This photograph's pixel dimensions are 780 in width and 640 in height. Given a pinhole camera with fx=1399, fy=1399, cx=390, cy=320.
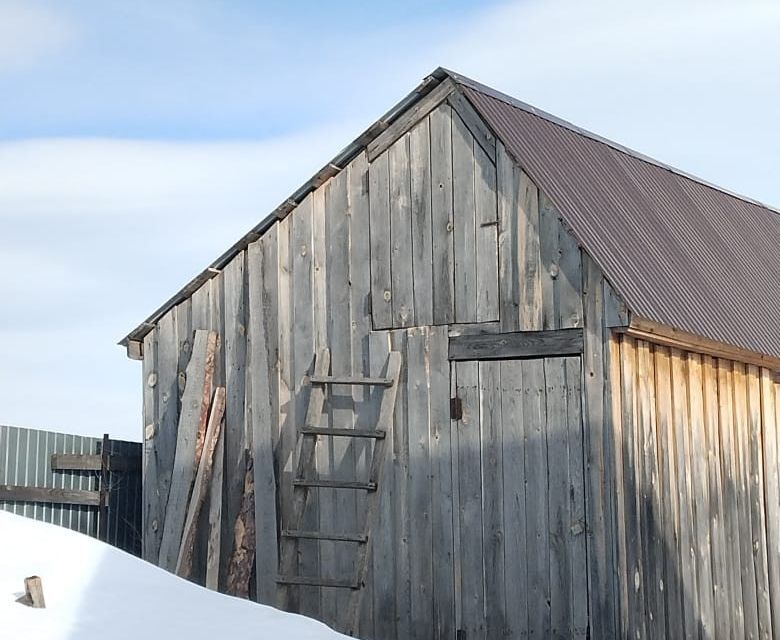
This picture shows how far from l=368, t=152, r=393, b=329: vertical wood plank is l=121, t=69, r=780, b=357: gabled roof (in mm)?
360

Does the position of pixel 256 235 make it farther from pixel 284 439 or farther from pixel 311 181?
pixel 284 439

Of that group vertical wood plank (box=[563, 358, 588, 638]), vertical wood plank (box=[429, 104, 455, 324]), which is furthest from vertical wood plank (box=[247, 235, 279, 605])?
vertical wood plank (box=[563, 358, 588, 638])

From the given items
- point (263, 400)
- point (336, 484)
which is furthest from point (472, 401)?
point (263, 400)

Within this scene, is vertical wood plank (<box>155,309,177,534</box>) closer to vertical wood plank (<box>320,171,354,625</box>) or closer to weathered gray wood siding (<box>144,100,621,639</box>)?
weathered gray wood siding (<box>144,100,621,639</box>)

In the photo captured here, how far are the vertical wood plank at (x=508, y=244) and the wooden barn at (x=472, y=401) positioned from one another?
0.8 inches

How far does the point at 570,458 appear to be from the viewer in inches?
477

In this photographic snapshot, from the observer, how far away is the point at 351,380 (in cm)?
1338

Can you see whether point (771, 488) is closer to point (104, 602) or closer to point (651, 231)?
point (651, 231)

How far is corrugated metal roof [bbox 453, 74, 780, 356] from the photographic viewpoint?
12.5 metres

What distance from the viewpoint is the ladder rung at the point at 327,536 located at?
1310 cm

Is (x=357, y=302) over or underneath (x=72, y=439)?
over

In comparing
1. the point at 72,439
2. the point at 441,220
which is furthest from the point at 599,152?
the point at 72,439

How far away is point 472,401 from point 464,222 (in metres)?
1.66

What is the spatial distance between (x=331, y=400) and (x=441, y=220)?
208 cm
